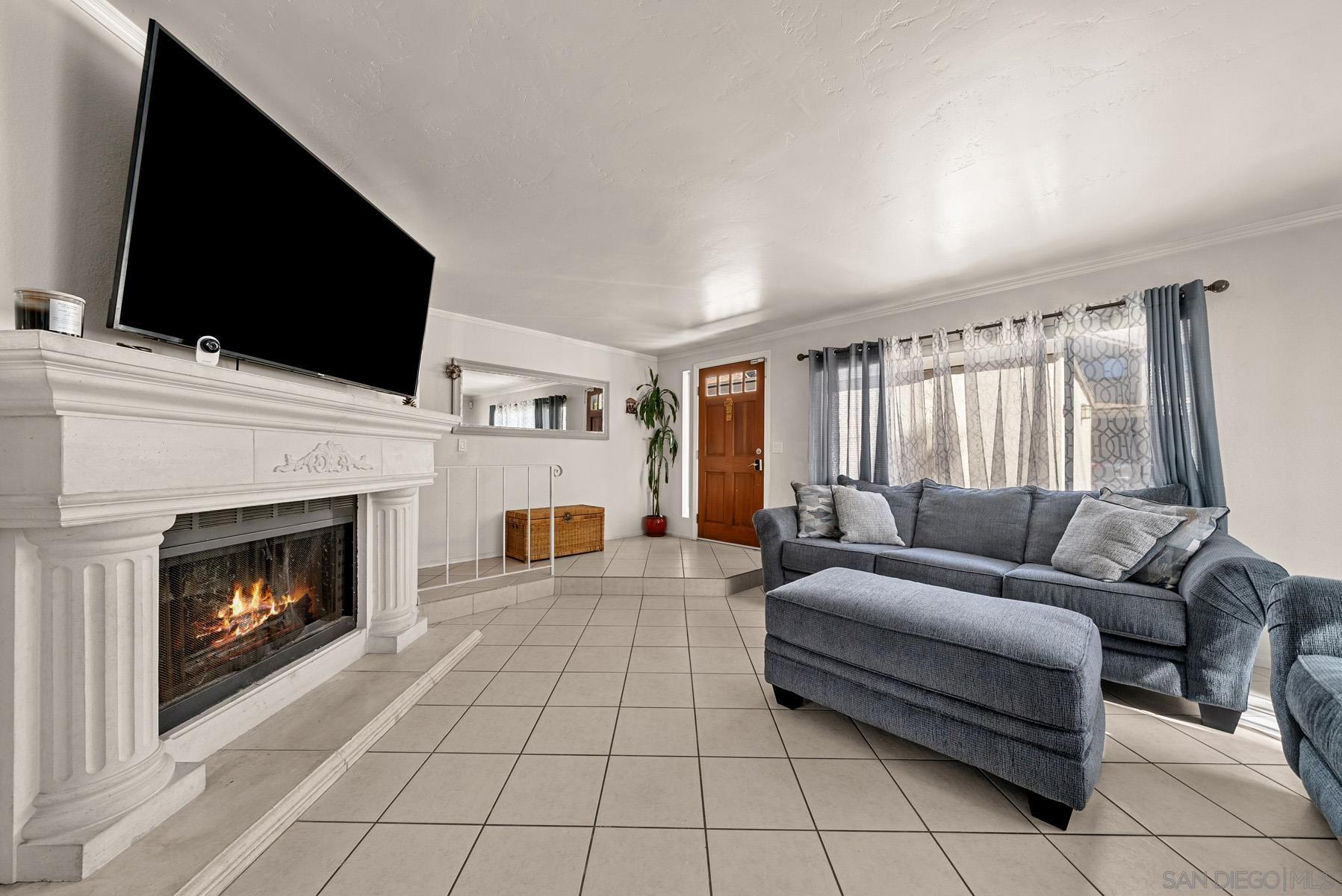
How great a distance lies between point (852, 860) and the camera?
1294mm

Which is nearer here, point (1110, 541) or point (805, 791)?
point (805, 791)

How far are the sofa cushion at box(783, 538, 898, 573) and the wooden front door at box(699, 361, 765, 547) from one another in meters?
1.44

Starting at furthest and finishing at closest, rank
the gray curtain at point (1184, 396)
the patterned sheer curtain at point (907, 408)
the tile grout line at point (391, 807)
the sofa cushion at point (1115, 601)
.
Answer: the patterned sheer curtain at point (907, 408) → the gray curtain at point (1184, 396) → the sofa cushion at point (1115, 601) → the tile grout line at point (391, 807)

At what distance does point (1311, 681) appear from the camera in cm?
136

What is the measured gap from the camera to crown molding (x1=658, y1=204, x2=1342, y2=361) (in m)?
2.50

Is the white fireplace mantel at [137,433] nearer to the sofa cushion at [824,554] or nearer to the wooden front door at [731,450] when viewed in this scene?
the sofa cushion at [824,554]

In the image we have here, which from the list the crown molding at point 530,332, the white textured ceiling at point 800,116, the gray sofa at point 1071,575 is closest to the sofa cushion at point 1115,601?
the gray sofa at point 1071,575

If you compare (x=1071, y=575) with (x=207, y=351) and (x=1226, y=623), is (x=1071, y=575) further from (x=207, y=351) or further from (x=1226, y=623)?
(x=207, y=351)

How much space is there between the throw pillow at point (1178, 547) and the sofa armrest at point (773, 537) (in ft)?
6.22

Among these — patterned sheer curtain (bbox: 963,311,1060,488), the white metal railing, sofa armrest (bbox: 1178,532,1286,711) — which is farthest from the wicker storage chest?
sofa armrest (bbox: 1178,532,1286,711)

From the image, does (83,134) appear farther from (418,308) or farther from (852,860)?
(852,860)

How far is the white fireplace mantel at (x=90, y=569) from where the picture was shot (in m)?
1.03

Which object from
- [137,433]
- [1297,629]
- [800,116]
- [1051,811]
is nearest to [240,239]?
[137,433]

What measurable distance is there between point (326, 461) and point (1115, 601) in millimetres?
3462
